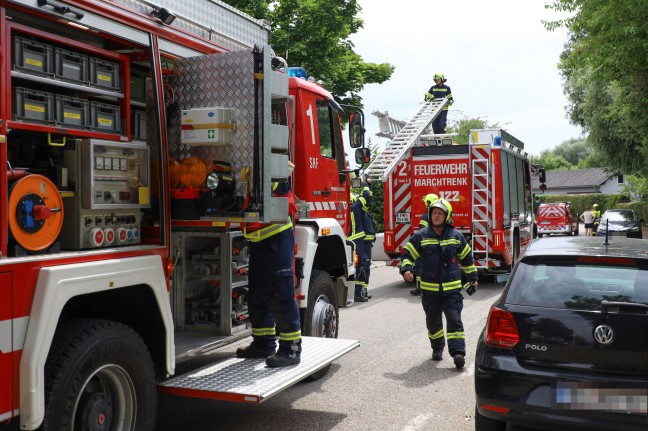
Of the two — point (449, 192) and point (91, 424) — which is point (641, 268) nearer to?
point (91, 424)

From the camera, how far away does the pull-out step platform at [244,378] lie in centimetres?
432

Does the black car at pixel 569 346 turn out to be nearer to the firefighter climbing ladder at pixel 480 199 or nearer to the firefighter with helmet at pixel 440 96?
the firefighter climbing ladder at pixel 480 199

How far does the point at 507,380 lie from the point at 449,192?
30.9ft

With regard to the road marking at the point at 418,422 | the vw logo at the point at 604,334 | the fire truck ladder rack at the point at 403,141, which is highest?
the fire truck ladder rack at the point at 403,141

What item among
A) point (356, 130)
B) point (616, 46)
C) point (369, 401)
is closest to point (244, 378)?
point (369, 401)

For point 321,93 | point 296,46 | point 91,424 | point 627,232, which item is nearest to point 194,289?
point 91,424

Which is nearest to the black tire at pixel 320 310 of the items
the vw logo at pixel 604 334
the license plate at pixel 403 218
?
the vw logo at pixel 604 334

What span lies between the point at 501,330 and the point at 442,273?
2.74 meters

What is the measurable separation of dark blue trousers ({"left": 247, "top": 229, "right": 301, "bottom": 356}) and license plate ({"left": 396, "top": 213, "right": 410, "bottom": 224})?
8.49 m

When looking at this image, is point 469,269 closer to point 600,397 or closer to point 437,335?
point 437,335

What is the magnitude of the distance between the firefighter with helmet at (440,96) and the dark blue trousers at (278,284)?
37.7 feet

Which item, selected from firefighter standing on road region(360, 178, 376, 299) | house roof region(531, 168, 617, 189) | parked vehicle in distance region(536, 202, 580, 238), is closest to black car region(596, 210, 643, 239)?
parked vehicle in distance region(536, 202, 580, 238)

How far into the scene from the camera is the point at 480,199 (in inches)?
512

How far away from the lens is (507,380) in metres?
3.99
